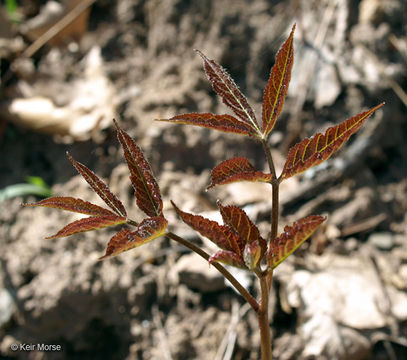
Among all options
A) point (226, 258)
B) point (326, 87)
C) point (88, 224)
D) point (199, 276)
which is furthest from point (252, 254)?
point (326, 87)

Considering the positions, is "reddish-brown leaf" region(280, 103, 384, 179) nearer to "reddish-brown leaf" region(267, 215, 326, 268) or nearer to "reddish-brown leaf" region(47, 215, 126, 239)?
"reddish-brown leaf" region(267, 215, 326, 268)

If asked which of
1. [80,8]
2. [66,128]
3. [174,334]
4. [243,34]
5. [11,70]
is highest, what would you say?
[80,8]

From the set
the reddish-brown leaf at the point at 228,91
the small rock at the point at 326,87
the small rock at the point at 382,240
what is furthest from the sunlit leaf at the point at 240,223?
the small rock at the point at 326,87

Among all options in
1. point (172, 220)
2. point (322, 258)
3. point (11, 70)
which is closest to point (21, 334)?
point (172, 220)

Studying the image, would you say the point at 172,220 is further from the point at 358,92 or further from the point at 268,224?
the point at 358,92

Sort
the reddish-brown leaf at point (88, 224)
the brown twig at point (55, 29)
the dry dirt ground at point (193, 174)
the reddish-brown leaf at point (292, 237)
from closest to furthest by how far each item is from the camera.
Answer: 1. the reddish-brown leaf at point (292, 237)
2. the reddish-brown leaf at point (88, 224)
3. the dry dirt ground at point (193, 174)
4. the brown twig at point (55, 29)

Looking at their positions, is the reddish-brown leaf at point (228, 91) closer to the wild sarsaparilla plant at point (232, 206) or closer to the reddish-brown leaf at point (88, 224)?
the wild sarsaparilla plant at point (232, 206)
